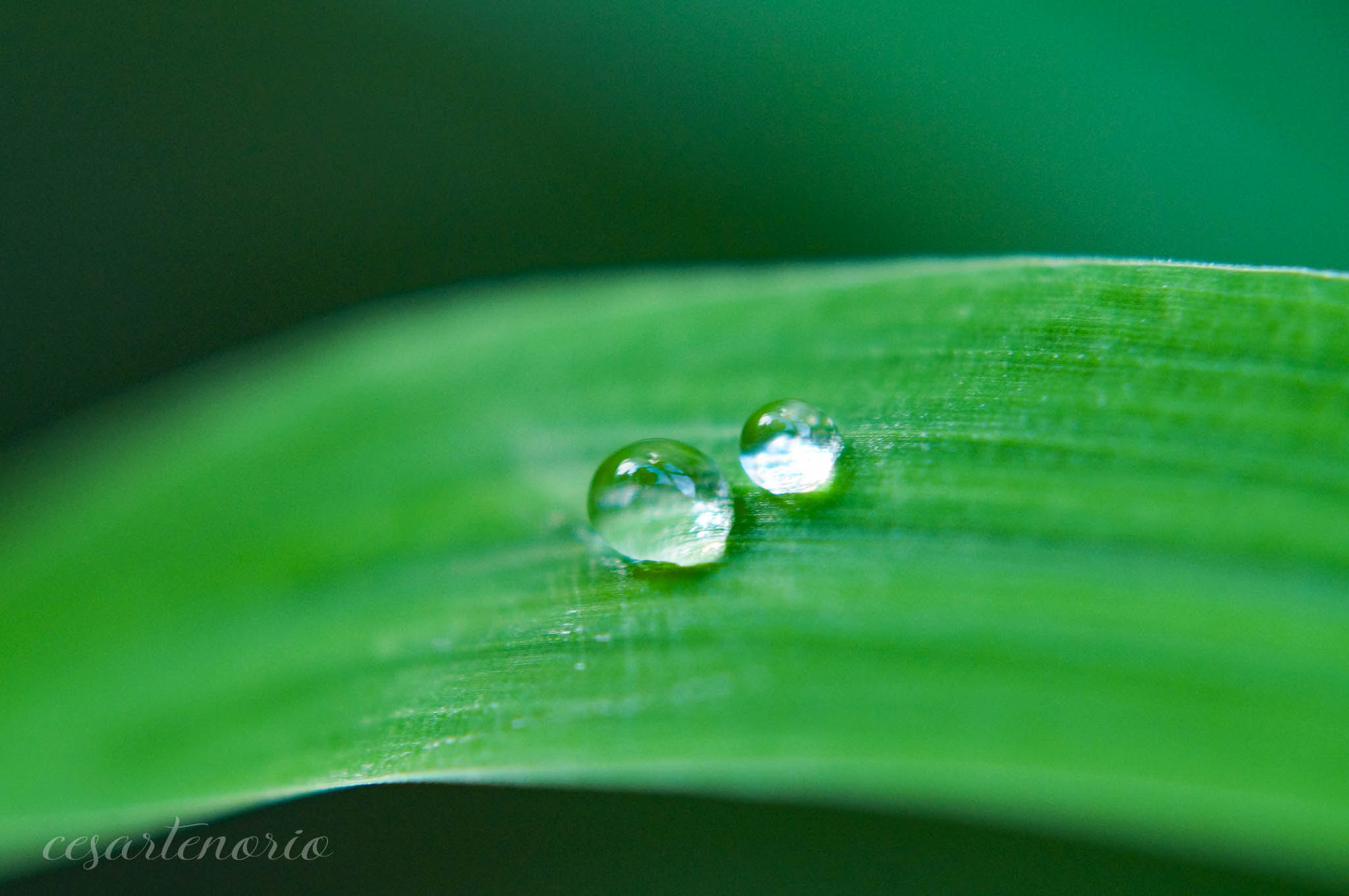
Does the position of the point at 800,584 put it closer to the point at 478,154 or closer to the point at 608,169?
the point at 608,169

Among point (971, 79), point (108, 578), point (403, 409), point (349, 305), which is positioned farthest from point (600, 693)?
point (349, 305)

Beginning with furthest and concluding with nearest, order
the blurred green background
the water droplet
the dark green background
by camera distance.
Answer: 1. the blurred green background
2. the dark green background
3. the water droplet

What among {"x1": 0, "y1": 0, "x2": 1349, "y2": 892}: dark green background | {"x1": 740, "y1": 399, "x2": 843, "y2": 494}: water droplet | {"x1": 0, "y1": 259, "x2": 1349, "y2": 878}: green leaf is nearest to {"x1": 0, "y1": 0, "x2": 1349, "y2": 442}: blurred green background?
{"x1": 0, "y1": 0, "x2": 1349, "y2": 892}: dark green background

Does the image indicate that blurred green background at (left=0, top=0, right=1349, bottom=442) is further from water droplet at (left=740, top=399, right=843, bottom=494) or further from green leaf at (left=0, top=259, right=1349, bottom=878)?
water droplet at (left=740, top=399, right=843, bottom=494)

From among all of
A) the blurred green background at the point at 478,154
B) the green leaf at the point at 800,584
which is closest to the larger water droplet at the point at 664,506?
the green leaf at the point at 800,584

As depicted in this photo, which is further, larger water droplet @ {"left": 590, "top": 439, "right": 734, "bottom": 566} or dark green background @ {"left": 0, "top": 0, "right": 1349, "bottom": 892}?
dark green background @ {"left": 0, "top": 0, "right": 1349, "bottom": 892}

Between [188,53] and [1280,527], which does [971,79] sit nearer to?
[1280,527]

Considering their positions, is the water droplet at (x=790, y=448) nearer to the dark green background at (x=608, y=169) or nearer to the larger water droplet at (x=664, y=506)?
the larger water droplet at (x=664, y=506)

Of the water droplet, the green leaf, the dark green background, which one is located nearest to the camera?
the green leaf
